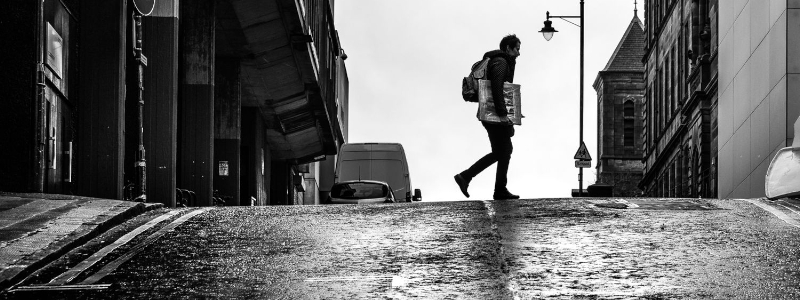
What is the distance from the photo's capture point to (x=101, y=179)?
79.8ft

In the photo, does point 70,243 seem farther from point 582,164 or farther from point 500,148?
point 582,164

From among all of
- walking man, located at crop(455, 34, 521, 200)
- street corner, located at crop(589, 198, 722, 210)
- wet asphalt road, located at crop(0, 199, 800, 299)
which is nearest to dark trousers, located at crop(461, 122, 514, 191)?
walking man, located at crop(455, 34, 521, 200)

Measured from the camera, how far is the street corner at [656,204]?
17155 millimetres

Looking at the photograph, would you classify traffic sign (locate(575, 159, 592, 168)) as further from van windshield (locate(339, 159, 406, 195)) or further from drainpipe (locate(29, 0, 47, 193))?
drainpipe (locate(29, 0, 47, 193))

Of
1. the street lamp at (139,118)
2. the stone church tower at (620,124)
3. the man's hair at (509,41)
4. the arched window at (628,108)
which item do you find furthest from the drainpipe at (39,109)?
the arched window at (628,108)

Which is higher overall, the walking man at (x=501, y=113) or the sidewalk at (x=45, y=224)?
the walking man at (x=501, y=113)

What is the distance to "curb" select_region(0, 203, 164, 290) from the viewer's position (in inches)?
473

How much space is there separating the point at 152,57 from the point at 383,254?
1524cm

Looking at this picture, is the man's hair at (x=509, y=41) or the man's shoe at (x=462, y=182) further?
the man's shoe at (x=462, y=182)

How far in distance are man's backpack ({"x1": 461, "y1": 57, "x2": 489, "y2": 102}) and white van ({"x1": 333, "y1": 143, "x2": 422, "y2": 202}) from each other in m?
23.9

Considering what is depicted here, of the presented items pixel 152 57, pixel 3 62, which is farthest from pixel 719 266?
pixel 152 57

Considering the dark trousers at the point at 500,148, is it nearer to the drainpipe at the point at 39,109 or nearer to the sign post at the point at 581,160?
the drainpipe at the point at 39,109

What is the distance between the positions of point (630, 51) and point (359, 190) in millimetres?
81776

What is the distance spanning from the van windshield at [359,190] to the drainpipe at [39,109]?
14500 mm
